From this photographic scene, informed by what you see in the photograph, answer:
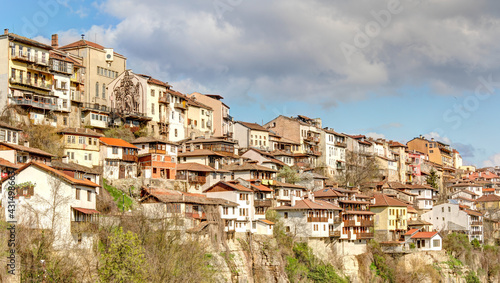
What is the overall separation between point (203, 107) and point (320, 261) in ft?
118

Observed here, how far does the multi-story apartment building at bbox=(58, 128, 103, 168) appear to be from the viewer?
66312 mm

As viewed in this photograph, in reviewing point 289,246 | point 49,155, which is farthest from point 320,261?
point 49,155

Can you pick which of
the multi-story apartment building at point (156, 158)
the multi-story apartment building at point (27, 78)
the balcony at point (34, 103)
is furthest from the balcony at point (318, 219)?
the balcony at point (34, 103)

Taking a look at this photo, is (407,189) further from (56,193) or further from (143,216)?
(56,193)

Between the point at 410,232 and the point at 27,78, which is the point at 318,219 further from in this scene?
the point at 27,78

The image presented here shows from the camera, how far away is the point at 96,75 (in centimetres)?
8219

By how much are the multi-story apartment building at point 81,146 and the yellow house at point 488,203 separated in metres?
78.0

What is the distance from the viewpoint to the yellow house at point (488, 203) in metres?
119

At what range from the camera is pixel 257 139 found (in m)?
103

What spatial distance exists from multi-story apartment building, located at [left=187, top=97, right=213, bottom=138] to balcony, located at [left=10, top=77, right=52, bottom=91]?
2375cm

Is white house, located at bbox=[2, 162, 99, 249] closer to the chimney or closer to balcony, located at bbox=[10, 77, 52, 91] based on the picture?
balcony, located at bbox=[10, 77, 52, 91]

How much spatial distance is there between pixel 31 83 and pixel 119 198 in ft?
63.7

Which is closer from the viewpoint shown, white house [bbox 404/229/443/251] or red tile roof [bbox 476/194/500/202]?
white house [bbox 404/229/443/251]

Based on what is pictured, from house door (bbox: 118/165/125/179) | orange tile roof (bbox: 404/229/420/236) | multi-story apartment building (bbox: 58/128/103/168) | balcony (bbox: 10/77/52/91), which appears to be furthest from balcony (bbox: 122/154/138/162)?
orange tile roof (bbox: 404/229/420/236)
